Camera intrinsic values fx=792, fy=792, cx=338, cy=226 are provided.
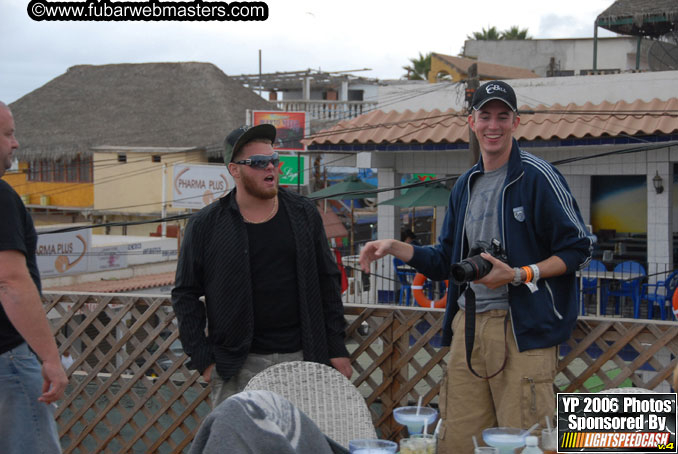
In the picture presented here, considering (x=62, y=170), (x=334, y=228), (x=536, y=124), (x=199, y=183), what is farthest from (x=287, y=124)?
(x=536, y=124)

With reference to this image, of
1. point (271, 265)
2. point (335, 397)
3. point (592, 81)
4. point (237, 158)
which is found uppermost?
point (592, 81)

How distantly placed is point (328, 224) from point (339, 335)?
16368 mm

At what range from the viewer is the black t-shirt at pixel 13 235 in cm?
298

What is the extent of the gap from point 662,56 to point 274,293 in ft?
56.9

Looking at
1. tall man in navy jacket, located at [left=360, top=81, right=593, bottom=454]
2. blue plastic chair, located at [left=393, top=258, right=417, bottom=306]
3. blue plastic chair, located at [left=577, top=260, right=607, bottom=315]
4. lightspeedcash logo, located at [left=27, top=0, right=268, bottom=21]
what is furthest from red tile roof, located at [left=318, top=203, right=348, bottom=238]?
tall man in navy jacket, located at [left=360, top=81, right=593, bottom=454]

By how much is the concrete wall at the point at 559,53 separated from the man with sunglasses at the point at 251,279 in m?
24.4

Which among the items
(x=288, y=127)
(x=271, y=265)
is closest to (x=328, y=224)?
(x=288, y=127)

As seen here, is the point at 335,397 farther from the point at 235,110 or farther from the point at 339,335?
the point at 235,110

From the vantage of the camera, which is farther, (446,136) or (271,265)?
(446,136)

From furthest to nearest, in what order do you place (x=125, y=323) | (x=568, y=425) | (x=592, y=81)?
(x=592, y=81) < (x=125, y=323) < (x=568, y=425)

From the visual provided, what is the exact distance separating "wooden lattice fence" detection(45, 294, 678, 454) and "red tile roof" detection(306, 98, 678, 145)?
294 inches

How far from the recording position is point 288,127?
2656 cm

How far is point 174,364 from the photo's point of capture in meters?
4.50

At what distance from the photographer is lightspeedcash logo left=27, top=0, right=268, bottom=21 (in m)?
6.68
